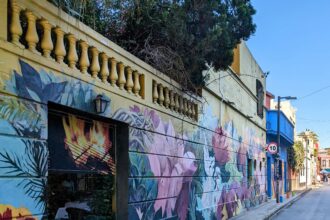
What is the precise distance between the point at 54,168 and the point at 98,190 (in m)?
1.57

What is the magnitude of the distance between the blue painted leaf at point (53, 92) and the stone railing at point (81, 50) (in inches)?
11.4

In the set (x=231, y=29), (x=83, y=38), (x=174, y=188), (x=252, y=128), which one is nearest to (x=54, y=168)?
(x=83, y=38)

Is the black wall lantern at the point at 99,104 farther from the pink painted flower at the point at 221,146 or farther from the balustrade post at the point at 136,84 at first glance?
the pink painted flower at the point at 221,146

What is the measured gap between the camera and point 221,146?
15320mm

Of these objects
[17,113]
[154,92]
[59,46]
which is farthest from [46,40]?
[154,92]

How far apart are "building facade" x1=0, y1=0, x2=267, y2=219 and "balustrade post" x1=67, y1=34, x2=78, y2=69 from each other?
0.01 m

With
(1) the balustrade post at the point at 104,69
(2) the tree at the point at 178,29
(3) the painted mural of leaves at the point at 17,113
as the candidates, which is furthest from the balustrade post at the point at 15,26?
(2) the tree at the point at 178,29

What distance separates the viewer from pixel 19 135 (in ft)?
16.8

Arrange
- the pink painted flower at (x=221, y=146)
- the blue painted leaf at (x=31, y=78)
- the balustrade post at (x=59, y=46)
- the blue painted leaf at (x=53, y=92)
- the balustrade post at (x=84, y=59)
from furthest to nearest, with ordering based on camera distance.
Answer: the pink painted flower at (x=221, y=146), the balustrade post at (x=84, y=59), the balustrade post at (x=59, y=46), the blue painted leaf at (x=53, y=92), the blue painted leaf at (x=31, y=78)

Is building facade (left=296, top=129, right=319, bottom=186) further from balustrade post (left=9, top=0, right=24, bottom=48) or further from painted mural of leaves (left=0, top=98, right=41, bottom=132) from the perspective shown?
balustrade post (left=9, top=0, right=24, bottom=48)

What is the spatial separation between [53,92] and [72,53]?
77cm

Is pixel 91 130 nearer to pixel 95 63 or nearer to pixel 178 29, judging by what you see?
pixel 95 63

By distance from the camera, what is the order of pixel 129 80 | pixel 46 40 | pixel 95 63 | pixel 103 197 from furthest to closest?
pixel 129 80
pixel 103 197
pixel 95 63
pixel 46 40

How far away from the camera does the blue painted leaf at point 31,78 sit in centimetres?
524
